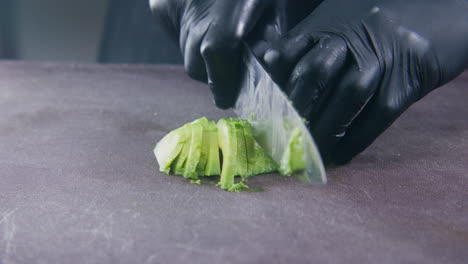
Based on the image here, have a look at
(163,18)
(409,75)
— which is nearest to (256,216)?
(409,75)

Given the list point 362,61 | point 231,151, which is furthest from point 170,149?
point 362,61

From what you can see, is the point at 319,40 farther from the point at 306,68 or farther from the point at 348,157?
the point at 348,157

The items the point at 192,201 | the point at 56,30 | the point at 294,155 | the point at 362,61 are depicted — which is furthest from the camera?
the point at 56,30

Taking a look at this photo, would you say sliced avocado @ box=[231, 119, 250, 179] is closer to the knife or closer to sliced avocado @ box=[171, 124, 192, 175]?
the knife

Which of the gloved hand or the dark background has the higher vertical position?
the gloved hand

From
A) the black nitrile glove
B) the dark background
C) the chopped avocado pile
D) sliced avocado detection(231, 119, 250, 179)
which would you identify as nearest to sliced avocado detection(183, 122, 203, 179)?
the chopped avocado pile

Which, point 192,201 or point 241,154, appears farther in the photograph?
point 241,154

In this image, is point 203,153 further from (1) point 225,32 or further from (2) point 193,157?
(1) point 225,32
